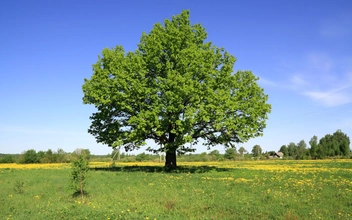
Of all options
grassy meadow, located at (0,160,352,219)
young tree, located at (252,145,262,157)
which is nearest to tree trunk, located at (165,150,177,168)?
grassy meadow, located at (0,160,352,219)

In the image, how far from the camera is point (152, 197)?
53.9 ft

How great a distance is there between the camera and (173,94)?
29031mm

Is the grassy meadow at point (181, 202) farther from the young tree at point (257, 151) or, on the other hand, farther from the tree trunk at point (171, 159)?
the young tree at point (257, 151)

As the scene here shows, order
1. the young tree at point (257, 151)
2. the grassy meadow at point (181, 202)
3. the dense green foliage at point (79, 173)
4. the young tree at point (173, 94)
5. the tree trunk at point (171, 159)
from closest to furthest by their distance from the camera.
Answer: the grassy meadow at point (181, 202)
the dense green foliage at point (79, 173)
the young tree at point (173, 94)
the tree trunk at point (171, 159)
the young tree at point (257, 151)

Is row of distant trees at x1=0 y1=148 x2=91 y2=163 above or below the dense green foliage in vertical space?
above

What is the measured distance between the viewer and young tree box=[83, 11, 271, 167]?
29.8 meters

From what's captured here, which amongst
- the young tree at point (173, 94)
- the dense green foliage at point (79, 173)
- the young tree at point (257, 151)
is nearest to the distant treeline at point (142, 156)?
the young tree at point (257, 151)

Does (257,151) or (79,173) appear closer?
(79,173)

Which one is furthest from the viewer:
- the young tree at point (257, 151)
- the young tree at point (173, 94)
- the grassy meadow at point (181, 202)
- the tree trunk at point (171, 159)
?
the young tree at point (257, 151)

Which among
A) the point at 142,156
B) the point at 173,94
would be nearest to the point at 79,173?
the point at 173,94

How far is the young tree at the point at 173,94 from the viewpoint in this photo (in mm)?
29828

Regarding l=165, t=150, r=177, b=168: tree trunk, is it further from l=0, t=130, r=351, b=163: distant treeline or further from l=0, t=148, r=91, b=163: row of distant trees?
l=0, t=148, r=91, b=163: row of distant trees

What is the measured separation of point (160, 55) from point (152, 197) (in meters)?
19.1

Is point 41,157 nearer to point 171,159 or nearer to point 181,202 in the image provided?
point 171,159
